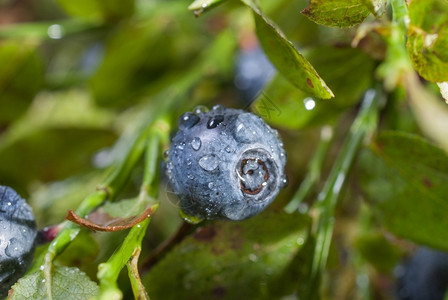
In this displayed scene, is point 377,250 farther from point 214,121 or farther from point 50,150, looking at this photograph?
point 50,150

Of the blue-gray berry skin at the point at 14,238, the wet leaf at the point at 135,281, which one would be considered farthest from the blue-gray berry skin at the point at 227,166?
the blue-gray berry skin at the point at 14,238

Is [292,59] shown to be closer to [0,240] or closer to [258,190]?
[258,190]

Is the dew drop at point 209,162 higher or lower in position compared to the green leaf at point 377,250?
higher

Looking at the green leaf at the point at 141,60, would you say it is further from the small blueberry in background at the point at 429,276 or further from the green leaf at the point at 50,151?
the small blueberry in background at the point at 429,276

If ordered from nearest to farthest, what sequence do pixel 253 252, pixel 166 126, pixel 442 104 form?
pixel 253 252 < pixel 166 126 < pixel 442 104

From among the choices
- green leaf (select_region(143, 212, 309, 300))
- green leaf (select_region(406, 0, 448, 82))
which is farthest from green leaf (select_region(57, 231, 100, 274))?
green leaf (select_region(406, 0, 448, 82))

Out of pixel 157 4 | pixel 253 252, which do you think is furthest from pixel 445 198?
pixel 157 4

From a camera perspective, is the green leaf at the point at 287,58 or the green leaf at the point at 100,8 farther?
the green leaf at the point at 100,8
